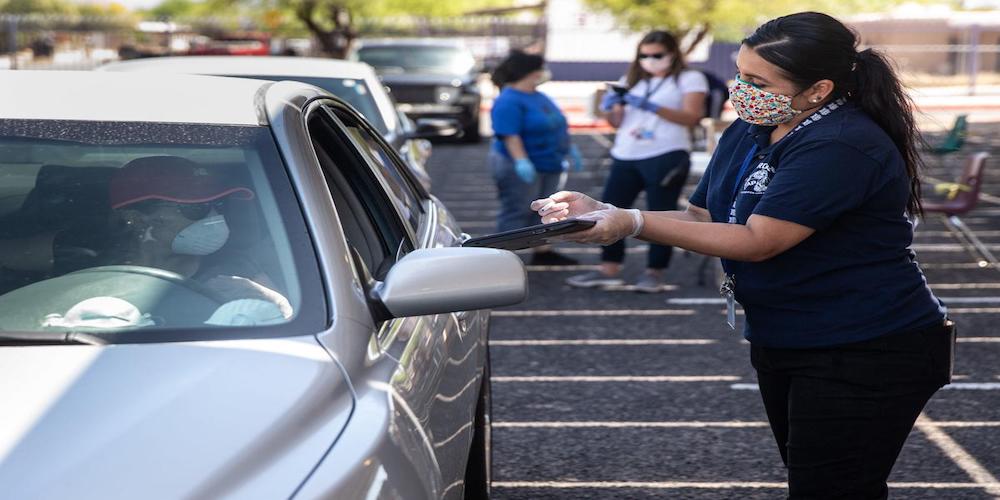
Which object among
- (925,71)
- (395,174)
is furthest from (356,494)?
(925,71)

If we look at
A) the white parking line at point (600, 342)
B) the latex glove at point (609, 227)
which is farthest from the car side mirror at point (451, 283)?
the white parking line at point (600, 342)

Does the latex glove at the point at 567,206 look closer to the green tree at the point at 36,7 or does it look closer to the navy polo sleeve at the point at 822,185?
the navy polo sleeve at the point at 822,185

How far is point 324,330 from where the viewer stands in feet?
8.47

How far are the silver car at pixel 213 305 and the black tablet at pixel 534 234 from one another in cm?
14

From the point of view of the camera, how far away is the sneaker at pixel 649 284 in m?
8.88

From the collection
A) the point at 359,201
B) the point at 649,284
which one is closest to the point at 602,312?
the point at 649,284

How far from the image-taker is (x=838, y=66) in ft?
10.2

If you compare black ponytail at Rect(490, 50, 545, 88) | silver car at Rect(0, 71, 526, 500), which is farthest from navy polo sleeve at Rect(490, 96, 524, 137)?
silver car at Rect(0, 71, 526, 500)

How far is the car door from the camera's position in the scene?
2.81m

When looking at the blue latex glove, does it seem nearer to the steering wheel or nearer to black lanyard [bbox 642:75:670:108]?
black lanyard [bbox 642:75:670:108]

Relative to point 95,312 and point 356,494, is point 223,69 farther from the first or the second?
point 356,494

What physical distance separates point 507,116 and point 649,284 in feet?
5.06

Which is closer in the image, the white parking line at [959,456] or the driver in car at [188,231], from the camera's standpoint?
the driver in car at [188,231]

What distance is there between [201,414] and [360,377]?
368 mm
